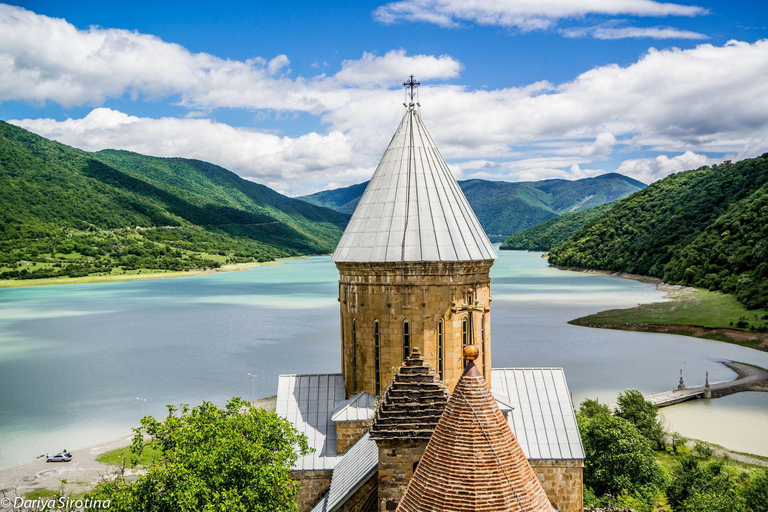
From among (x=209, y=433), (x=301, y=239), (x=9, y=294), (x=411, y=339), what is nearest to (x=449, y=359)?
(x=411, y=339)

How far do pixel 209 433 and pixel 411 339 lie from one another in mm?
4109

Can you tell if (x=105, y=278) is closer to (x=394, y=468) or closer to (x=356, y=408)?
(x=356, y=408)

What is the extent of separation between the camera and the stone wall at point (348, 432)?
10.9 m

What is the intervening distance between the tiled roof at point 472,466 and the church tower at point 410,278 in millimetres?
5190

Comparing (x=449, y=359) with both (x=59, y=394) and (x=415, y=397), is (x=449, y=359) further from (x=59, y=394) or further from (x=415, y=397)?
(x=59, y=394)

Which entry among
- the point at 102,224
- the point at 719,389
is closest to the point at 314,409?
the point at 719,389

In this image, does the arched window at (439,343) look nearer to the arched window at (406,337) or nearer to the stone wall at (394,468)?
the arched window at (406,337)

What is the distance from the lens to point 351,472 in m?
9.11

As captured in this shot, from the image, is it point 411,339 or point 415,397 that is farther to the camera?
point 411,339

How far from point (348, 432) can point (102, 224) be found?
117 m

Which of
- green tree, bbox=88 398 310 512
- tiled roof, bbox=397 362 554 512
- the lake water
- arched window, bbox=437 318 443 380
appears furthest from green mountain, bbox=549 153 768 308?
tiled roof, bbox=397 362 554 512

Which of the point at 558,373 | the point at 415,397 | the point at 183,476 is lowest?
the point at 183,476

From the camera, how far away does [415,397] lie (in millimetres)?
7711

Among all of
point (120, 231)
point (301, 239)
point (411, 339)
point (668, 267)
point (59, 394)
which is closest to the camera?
point (411, 339)
